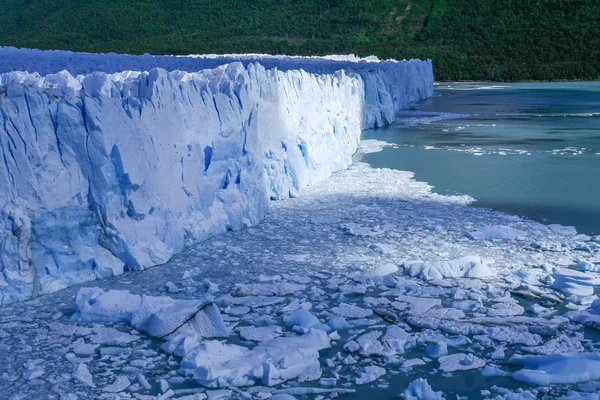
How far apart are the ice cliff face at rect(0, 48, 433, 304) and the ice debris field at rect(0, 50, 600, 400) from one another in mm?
16

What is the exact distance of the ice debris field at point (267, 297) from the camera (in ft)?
9.45

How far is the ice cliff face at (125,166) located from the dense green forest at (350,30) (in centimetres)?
2899

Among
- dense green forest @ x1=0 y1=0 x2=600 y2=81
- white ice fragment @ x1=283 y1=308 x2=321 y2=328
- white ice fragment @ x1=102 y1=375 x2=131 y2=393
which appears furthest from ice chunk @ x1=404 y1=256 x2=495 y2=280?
dense green forest @ x1=0 y1=0 x2=600 y2=81

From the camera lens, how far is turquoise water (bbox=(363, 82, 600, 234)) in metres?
6.36

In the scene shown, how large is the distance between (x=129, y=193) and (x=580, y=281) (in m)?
2.73

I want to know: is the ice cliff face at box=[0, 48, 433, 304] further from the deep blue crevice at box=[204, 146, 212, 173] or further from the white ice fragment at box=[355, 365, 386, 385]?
the white ice fragment at box=[355, 365, 386, 385]

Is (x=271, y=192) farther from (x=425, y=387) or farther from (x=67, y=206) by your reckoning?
(x=425, y=387)

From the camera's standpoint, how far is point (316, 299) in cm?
379

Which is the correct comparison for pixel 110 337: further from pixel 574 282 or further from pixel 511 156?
pixel 511 156

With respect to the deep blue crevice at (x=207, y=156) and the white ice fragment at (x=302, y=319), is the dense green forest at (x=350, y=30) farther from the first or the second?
the white ice fragment at (x=302, y=319)

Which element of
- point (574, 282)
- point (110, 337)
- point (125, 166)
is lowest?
point (574, 282)

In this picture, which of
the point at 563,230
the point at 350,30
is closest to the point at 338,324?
the point at 563,230

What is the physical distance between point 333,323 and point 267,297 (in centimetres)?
52

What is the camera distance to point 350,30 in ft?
137
